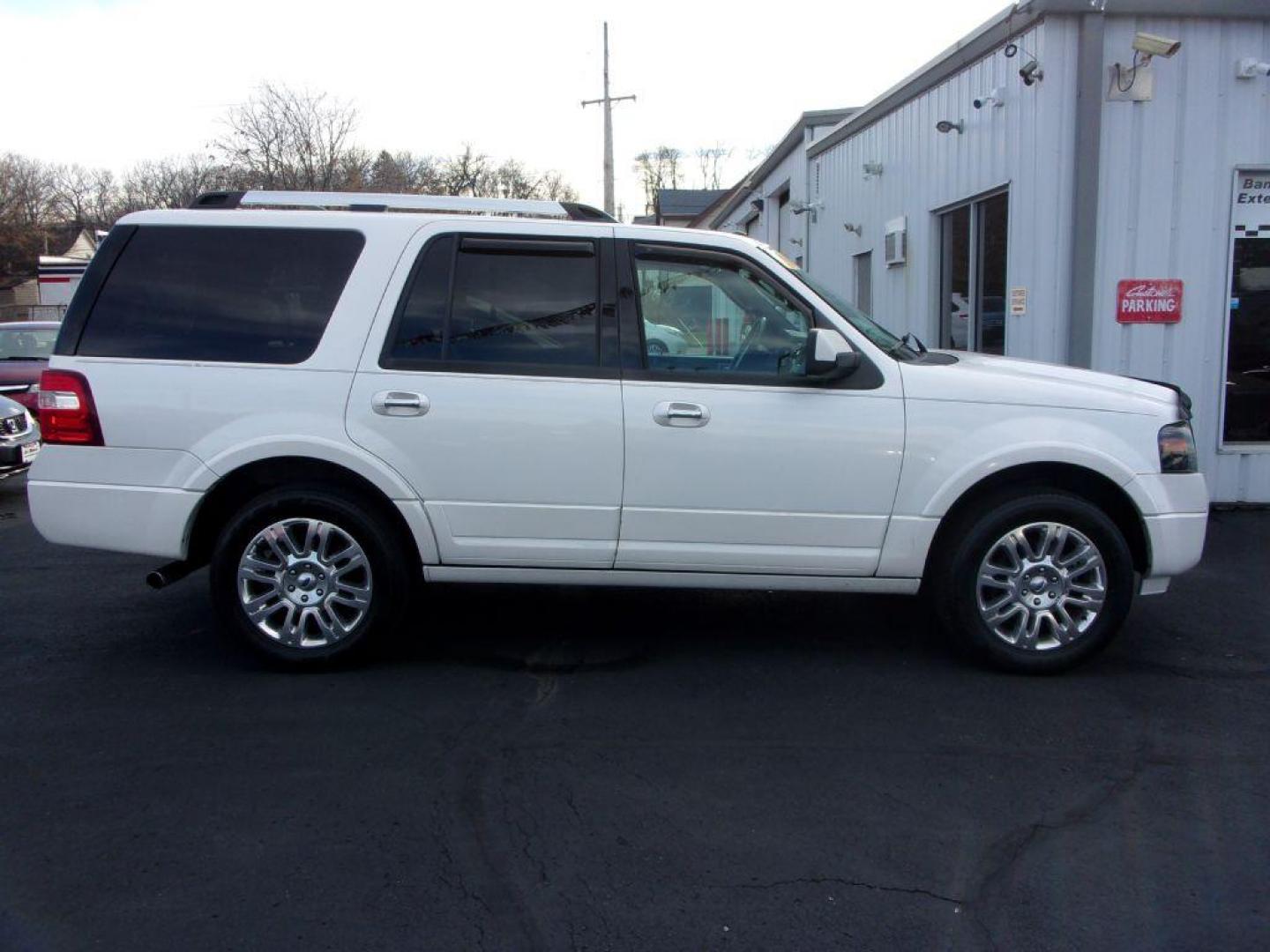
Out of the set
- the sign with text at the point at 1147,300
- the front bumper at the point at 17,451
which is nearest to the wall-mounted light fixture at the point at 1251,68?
the sign with text at the point at 1147,300

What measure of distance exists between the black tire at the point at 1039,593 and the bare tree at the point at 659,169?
76174 millimetres

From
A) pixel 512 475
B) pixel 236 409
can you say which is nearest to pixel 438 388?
pixel 512 475

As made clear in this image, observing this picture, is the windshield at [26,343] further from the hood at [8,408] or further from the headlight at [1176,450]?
the headlight at [1176,450]

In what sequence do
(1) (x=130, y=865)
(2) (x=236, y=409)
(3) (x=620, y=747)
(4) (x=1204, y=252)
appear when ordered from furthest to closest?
(4) (x=1204, y=252) → (2) (x=236, y=409) → (3) (x=620, y=747) → (1) (x=130, y=865)

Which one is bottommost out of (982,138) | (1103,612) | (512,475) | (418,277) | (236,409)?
(1103,612)

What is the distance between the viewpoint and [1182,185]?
847cm

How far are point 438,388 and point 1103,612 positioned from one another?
316 centimetres

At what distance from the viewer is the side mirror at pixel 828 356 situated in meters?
4.80

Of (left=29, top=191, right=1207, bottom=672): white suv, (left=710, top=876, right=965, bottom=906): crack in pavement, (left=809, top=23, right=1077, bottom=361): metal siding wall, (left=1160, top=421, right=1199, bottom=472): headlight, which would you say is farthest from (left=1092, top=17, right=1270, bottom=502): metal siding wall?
(left=710, top=876, right=965, bottom=906): crack in pavement

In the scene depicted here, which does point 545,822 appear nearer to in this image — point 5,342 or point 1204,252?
point 1204,252

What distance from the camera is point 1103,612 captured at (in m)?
5.06

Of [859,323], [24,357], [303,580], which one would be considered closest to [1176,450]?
[859,323]

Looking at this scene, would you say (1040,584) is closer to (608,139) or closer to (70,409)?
(70,409)

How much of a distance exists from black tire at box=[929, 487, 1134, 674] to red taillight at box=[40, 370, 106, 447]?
3860mm
